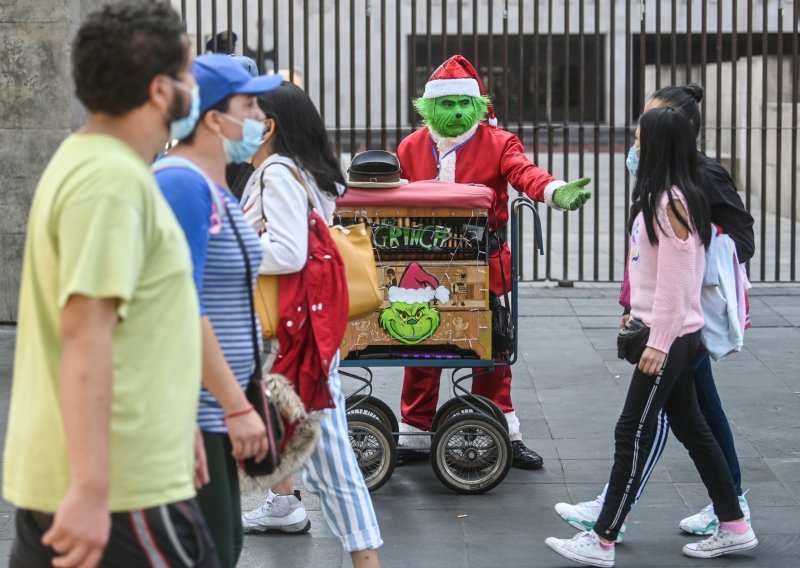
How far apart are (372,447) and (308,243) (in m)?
1.71

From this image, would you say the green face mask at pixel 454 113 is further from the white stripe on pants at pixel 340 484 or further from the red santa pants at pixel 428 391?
the white stripe on pants at pixel 340 484

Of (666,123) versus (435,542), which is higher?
(666,123)

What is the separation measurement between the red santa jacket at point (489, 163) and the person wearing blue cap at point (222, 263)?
8.80ft

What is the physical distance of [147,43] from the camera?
2.42 metres

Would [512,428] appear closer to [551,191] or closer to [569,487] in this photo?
[569,487]

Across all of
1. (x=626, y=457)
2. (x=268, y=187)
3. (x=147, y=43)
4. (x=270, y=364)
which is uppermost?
(x=147, y=43)

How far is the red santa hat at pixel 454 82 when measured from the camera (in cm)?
597


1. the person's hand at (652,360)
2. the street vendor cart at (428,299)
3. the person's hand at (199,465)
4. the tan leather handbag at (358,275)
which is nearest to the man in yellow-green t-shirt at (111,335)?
the person's hand at (199,465)

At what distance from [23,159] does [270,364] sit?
18.5ft

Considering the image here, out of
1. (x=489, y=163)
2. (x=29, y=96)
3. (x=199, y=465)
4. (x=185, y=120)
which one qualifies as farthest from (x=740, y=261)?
(x=29, y=96)

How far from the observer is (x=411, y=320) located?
5.35 meters

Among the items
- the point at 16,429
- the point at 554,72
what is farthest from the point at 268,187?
the point at 554,72

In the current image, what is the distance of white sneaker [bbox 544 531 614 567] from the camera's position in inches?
183

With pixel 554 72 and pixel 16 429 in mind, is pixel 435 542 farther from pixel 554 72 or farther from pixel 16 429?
pixel 554 72
